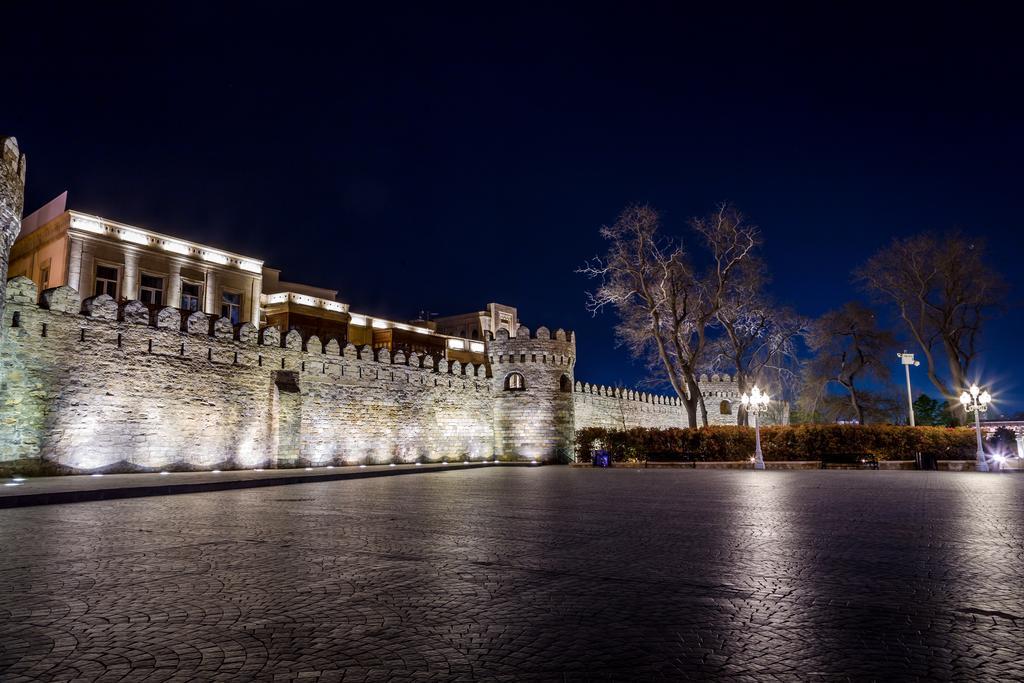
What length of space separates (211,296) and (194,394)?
34.9 ft

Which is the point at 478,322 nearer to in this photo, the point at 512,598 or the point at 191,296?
the point at 191,296

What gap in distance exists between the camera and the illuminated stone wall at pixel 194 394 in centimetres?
1540

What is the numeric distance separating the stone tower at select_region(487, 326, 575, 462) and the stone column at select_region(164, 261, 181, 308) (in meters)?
13.1

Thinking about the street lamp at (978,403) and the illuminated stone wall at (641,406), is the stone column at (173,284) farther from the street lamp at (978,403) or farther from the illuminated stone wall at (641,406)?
the street lamp at (978,403)

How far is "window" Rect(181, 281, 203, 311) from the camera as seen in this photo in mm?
27203

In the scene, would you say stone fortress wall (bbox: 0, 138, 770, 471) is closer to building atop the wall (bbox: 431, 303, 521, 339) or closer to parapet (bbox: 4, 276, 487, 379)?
parapet (bbox: 4, 276, 487, 379)

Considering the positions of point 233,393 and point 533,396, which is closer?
point 233,393

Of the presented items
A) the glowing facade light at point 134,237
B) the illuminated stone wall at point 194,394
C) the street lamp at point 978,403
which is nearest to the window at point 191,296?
the glowing facade light at point 134,237

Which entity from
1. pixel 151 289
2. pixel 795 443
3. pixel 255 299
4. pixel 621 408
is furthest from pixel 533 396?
pixel 151 289

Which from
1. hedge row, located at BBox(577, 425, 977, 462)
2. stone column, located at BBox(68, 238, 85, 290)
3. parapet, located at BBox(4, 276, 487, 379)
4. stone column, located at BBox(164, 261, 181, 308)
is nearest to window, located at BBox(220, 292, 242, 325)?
stone column, located at BBox(164, 261, 181, 308)

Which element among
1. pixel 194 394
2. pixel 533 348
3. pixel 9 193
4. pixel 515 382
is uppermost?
pixel 9 193

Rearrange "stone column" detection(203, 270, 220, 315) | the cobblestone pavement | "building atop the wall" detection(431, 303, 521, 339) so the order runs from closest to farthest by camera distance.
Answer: the cobblestone pavement < "stone column" detection(203, 270, 220, 315) < "building atop the wall" detection(431, 303, 521, 339)

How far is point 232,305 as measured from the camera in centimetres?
2928

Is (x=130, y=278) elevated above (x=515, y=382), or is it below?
above
